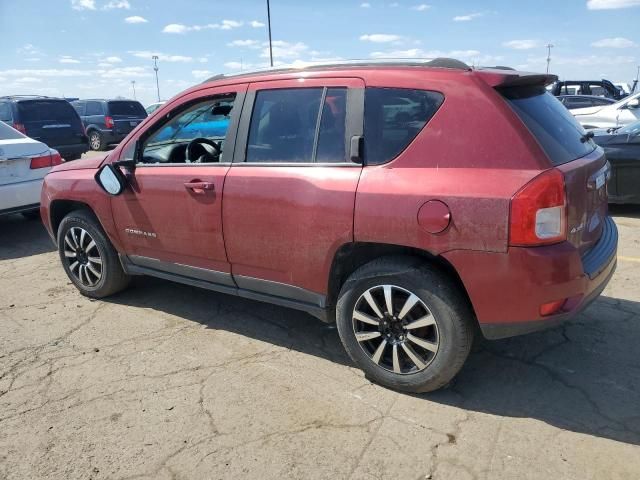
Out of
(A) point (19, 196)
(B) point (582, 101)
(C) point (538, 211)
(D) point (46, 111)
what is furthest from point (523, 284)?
(B) point (582, 101)

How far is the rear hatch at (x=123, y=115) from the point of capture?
17.7 m

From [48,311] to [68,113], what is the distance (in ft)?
31.2

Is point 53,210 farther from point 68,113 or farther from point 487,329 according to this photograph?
point 68,113

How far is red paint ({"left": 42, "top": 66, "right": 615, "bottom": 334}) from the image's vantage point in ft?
8.53

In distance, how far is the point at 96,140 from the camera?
18.0 meters

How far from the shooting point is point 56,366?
3.56 metres

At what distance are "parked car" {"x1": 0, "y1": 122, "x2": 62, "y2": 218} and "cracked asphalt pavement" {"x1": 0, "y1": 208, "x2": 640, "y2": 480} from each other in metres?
2.89

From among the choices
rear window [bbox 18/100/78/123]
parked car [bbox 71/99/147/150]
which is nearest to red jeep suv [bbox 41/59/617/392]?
rear window [bbox 18/100/78/123]

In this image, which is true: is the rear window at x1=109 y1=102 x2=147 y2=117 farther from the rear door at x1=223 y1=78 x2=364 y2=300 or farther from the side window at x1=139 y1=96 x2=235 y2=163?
the rear door at x1=223 y1=78 x2=364 y2=300

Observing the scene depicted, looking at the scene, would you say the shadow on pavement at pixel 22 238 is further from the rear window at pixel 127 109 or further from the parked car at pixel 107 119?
the rear window at pixel 127 109

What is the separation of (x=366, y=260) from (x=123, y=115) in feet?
55.7

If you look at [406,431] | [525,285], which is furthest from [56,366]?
[525,285]

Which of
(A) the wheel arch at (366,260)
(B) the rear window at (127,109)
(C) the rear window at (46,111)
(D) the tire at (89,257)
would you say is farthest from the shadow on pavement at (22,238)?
(B) the rear window at (127,109)

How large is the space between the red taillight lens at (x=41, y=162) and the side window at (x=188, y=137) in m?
3.54
